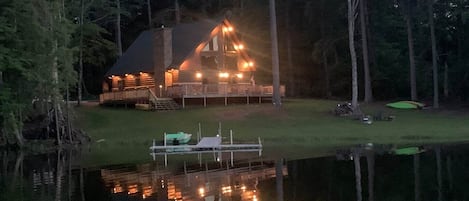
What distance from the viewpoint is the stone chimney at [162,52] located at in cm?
5625

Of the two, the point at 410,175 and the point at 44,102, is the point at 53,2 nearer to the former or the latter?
the point at 44,102

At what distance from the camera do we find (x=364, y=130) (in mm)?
40406

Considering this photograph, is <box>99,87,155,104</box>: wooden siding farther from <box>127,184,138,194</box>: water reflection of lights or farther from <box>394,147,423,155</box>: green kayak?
<box>127,184,138,194</box>: water reflection of lights

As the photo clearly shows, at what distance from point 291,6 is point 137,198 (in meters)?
54.3

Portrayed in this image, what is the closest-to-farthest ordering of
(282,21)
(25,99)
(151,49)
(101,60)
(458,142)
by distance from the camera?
1. (458,142)
2. (25,99)
3. (151,49)
4. (101,60)
5. (282,21)

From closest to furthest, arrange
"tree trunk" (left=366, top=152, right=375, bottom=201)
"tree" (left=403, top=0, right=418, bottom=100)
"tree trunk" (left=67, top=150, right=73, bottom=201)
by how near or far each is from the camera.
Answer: "tree trunk" (left=366, top=152, right=375, bottom=201) → "tree trunk" (left=67, top=150, right=73, bottom=201) → "tree" (left=403, top=0, right=418, bottom=100)

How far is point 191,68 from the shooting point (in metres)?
57.1

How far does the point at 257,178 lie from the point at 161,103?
31751mm

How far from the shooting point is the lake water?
17672mm

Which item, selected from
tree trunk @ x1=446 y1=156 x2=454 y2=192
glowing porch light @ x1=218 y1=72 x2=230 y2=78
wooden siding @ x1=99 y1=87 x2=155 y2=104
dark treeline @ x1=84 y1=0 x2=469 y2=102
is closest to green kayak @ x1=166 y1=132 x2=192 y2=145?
tree trunk @ x1=446 y1=156 x2=454 y2=192

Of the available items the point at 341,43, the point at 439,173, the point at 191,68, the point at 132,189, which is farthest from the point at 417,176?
the point at 341,43

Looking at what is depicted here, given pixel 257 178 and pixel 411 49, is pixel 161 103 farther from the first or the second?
pixel 257 178

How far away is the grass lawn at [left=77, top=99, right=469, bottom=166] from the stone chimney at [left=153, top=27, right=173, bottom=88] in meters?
5.14

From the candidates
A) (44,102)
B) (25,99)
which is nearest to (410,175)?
(25,99)
